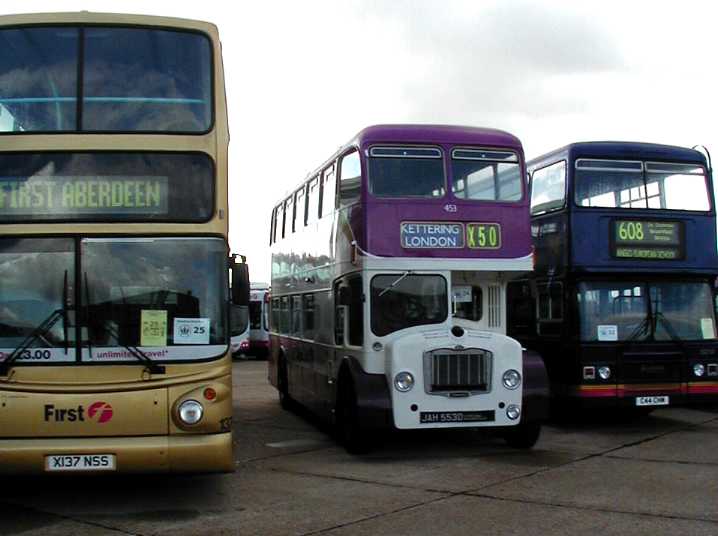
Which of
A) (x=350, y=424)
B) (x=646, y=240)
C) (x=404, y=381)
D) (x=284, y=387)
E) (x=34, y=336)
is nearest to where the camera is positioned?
(x=34, y=336)

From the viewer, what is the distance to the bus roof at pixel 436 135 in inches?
481

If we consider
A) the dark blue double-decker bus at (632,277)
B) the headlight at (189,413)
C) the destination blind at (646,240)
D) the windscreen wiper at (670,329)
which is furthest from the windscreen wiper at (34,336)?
the windscreen wiper at (670,329)

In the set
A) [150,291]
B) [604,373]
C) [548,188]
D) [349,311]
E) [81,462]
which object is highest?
[548,188]

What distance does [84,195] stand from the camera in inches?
330

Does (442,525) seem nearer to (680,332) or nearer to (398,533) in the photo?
(398,533)

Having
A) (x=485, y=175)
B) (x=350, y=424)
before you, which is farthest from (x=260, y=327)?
(x=485, y=175)

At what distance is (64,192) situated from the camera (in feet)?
27.4

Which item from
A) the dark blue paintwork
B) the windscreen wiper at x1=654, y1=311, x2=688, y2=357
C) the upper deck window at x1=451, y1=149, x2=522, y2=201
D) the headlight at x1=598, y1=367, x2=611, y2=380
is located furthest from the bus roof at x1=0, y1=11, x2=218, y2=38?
the windscreen wiper at x1=654, y1=311, x2=688, y2=357

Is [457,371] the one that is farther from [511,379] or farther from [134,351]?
[134,351]

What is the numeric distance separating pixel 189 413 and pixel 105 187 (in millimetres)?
2147

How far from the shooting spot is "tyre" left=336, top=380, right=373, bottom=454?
11.6 metres

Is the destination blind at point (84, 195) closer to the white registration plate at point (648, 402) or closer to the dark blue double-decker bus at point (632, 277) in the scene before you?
the dark blue double-decker bus at point (632, 277)

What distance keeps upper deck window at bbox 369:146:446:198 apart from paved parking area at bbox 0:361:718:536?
337cm

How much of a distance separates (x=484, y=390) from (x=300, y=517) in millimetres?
3987
